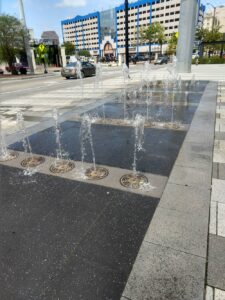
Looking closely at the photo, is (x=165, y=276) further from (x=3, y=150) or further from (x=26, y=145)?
(x=3, y=150)

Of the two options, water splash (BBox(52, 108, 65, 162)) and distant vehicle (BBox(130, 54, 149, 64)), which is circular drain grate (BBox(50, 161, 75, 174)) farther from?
distant vehicle (BBox(130, 54, 149, 64))

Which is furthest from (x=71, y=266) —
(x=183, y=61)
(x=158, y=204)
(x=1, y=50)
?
(x=1, y=50)

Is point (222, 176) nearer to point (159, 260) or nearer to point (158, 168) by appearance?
point (158, 168)

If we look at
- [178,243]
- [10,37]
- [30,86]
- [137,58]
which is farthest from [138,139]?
[137,58]

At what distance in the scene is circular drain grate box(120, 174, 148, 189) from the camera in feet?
11.9

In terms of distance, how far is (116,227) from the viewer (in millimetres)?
2781

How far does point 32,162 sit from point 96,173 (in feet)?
4.71

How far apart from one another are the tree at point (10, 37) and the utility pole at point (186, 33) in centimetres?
2165

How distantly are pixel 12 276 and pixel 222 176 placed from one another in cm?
323

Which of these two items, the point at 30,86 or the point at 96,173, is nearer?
the point at 96,173

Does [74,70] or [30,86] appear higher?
[74,70]

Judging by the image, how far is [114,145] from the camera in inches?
207

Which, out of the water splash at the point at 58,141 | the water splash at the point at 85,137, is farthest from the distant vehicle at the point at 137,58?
the water splash at the point at 58,141

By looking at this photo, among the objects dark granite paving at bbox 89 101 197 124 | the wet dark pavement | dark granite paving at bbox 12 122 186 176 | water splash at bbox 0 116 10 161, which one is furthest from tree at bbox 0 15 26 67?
the wet dark pavement
